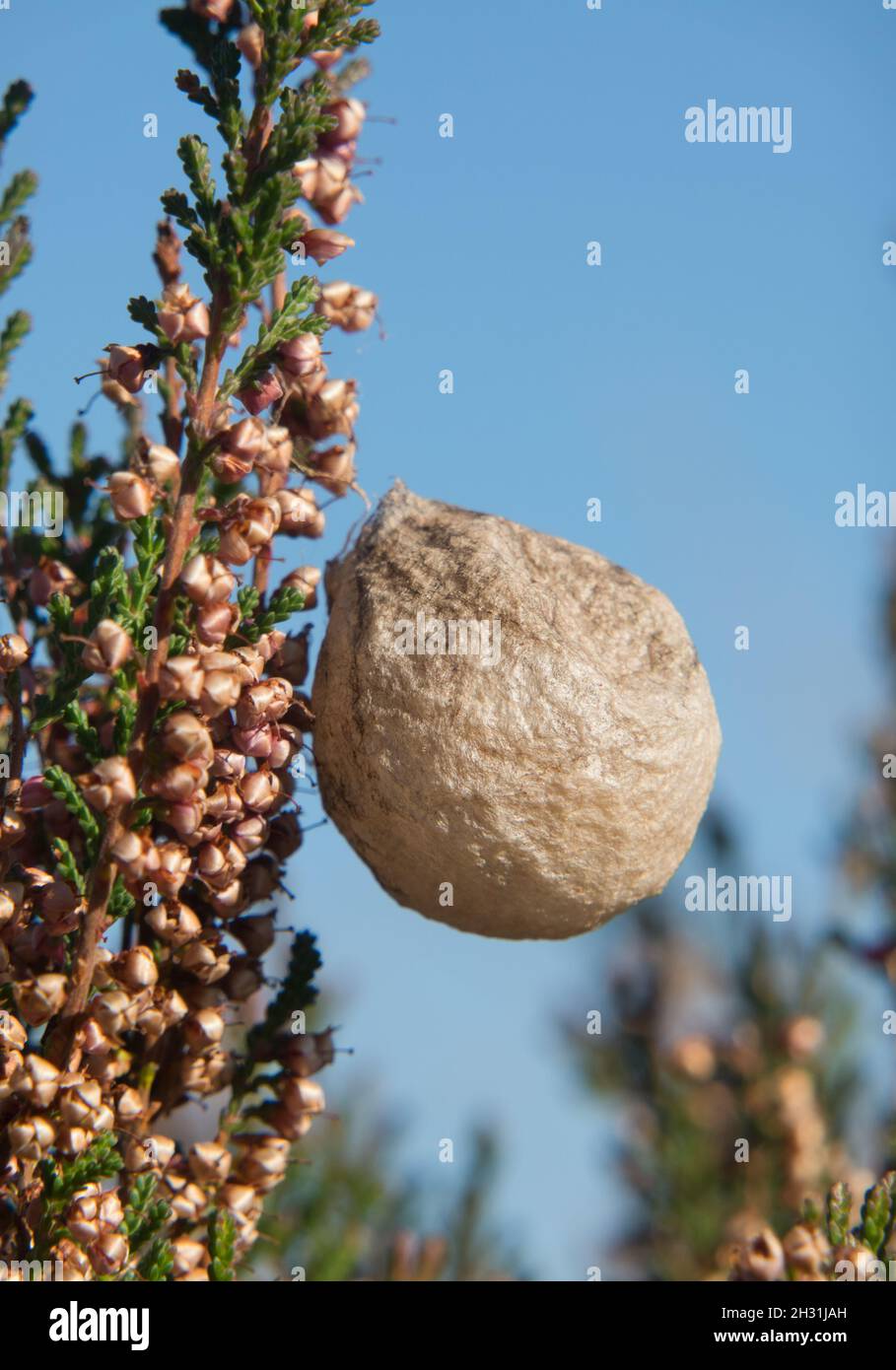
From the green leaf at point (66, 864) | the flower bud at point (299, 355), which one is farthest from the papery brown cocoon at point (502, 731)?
the green leaf at point (66, 864)

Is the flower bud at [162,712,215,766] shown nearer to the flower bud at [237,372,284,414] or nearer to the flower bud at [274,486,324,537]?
the flower bud at [274,486,324,537]

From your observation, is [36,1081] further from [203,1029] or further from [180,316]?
[180,316]

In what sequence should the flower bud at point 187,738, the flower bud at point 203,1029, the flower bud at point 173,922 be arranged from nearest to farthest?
1. the flower bud at point 187,738
2. the flower bud at point 173,922
3. the flower bud at point 203,1029

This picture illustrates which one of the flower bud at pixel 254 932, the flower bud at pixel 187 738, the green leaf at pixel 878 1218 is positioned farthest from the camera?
the green leaf at pixel 878 1218

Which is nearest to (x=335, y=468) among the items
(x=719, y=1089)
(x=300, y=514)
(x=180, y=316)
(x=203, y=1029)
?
(x=300, y=514)

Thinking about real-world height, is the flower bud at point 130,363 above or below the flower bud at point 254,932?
above

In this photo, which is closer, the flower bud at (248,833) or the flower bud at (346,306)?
the flower bud at (248,833)

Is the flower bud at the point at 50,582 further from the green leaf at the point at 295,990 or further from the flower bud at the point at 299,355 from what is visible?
the green leaf at the point at 295,990
